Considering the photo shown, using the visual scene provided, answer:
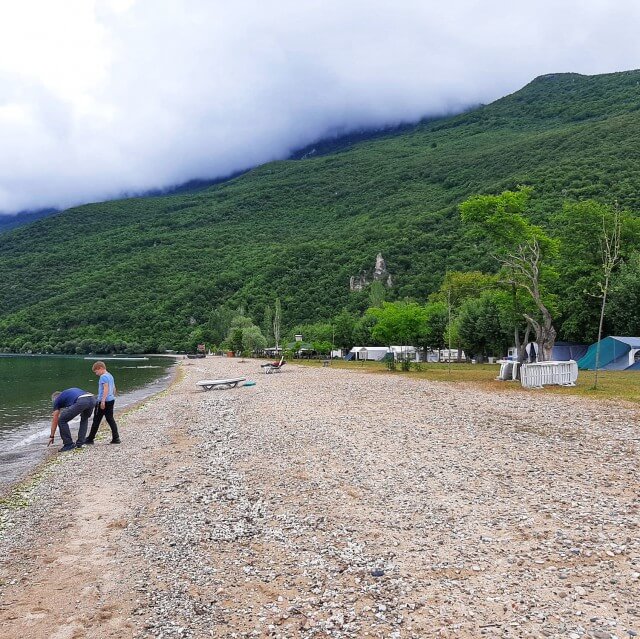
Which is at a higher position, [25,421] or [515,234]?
[515,234]

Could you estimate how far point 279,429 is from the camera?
1568 cm

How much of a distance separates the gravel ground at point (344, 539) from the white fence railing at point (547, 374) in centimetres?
956

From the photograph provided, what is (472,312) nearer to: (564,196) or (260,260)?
(564,196)

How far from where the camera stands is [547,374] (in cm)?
2336

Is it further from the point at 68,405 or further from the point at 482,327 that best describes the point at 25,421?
the point at 482,327

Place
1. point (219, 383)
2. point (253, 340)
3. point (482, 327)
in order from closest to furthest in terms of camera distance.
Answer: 1. point (219, 383)
2. point (482, 327)
3. point (253, 340)

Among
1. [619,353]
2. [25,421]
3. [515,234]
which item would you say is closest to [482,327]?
[619,353]

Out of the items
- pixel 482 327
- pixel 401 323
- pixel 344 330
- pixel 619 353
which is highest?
pixel 401 323

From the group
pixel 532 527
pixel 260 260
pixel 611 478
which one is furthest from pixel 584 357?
pixel 260 260

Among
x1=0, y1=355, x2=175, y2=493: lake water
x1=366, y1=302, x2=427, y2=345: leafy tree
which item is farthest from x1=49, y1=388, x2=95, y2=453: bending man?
x1=366, y1=302, x2=427, y2=345: leafy tree

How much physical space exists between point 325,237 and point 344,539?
145 metres

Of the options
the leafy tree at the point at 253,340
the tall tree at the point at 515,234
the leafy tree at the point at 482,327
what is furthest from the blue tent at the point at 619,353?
the leafy tree at the point at 253,340

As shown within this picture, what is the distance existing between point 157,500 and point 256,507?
6.75 ft

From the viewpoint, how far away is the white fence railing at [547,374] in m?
23.0
